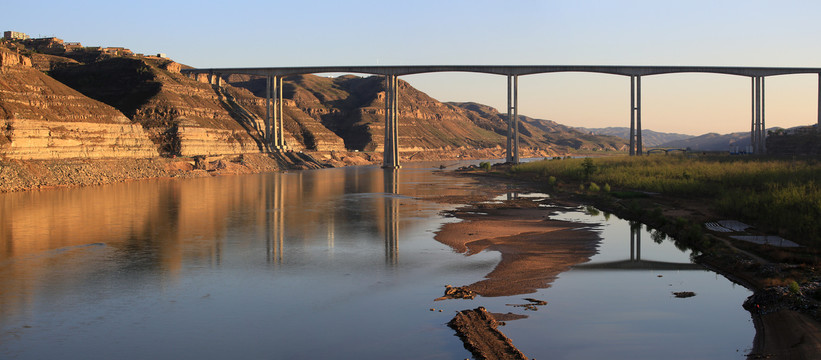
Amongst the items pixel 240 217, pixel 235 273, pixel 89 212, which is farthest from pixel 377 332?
pixel 89 212

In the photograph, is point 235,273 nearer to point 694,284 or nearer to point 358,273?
point 358,273

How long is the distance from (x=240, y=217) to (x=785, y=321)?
28967 millimetres

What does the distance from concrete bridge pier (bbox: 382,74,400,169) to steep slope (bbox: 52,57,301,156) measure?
24142mm

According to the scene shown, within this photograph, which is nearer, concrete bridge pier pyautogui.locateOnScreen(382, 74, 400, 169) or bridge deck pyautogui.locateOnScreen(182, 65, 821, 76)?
bridge deck pyautogui.locateOnScreen(182, 65, 821, 76)

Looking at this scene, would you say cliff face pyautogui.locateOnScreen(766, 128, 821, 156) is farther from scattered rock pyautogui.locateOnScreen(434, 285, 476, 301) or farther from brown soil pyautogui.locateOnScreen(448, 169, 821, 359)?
scattered rock pyautogui.locateOnScreen(434, 285, 476, 301)

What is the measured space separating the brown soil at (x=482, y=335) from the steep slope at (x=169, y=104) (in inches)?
2986

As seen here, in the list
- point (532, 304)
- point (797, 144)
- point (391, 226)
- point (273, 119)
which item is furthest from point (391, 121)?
point (532, 304)

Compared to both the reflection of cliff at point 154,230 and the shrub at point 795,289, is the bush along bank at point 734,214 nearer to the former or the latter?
the shrub at point 795,289

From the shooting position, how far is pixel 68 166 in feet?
197

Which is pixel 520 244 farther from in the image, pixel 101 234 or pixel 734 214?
pixel 101 234

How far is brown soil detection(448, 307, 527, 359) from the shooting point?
12.5 metres

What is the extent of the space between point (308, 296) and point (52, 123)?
5649 cm

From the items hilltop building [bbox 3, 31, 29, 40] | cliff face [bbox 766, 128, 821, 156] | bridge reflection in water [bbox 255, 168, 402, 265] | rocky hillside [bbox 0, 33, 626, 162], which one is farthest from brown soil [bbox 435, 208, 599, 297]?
hilltop building [bbox 3, 31, 29, 40]

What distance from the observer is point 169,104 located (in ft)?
296
